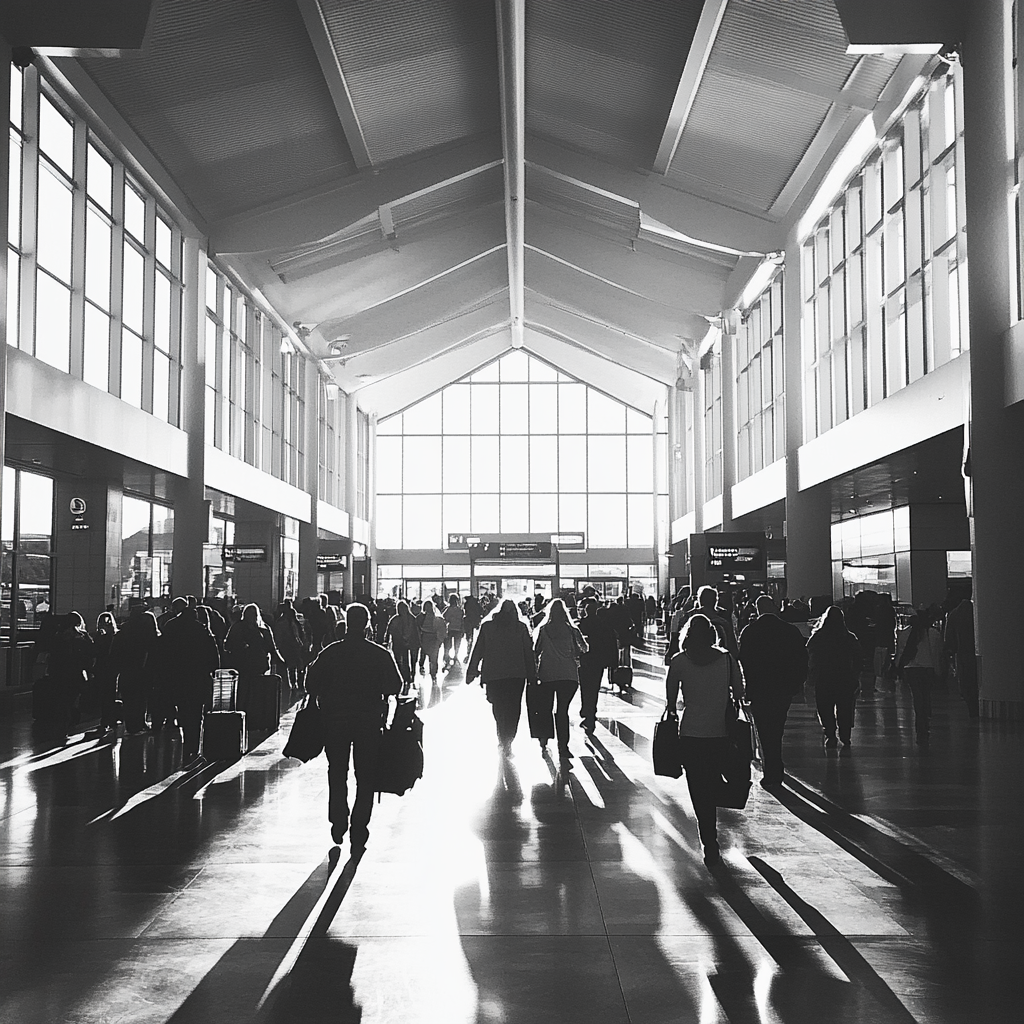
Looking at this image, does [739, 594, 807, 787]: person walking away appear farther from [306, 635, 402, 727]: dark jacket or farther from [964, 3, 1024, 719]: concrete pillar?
[964, 3, 1024, 719]: concrete pillar

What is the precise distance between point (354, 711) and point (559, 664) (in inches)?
197

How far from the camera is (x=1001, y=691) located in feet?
52.5

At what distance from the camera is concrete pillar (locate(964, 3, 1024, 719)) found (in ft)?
52.1

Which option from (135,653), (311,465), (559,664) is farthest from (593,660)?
(311,465)

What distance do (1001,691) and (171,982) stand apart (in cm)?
1321

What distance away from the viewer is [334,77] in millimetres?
21625

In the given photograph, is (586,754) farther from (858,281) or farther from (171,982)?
(858,281)

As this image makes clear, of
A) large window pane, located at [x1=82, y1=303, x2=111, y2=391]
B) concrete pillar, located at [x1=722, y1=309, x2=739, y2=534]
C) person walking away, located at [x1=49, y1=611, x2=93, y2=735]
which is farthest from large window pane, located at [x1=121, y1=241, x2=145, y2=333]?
concrete pillar, located at [x1=722, y1=309, x2=739, y2=534]

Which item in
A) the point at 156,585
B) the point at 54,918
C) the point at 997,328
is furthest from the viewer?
the point at 156,585

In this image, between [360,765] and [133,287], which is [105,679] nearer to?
[360,765]

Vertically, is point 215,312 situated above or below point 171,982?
above

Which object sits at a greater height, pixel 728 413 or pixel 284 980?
pixel 728 413

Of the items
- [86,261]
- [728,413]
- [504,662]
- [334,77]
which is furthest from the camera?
[728,413]

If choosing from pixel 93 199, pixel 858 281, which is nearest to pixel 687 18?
pixel 858 281
